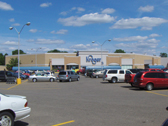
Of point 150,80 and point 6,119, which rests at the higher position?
point 150,80

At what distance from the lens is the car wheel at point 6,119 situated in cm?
588

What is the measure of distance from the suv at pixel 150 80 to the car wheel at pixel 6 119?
1342 cm

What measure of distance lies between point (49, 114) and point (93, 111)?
2.09 metres

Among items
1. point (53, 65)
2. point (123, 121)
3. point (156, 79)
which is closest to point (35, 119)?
point (123, 121)

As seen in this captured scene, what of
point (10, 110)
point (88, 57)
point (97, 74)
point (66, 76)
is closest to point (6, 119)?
point (10, 110)

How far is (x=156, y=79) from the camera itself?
17.7 metres

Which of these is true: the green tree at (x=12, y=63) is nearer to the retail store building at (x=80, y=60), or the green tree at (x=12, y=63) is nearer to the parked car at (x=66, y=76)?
the retail store building at (x=80, y=60)

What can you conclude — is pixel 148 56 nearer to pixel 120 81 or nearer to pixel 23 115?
pixel 120 81

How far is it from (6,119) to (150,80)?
1434cm

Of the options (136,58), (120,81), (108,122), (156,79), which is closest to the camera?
(108,122)

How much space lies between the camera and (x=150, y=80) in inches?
688

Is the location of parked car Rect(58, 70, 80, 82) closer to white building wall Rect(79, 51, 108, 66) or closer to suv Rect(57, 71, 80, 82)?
suv Rect(57, 71, 80, 82)

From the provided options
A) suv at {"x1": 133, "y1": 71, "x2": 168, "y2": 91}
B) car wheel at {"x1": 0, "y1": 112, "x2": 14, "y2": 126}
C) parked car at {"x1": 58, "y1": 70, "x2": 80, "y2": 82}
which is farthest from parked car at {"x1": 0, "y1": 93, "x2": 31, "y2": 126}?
parked car at {"x1": 58, "y1": 70, "x2": 80, "y2": 82}

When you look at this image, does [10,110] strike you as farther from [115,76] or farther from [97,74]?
[97,74]
